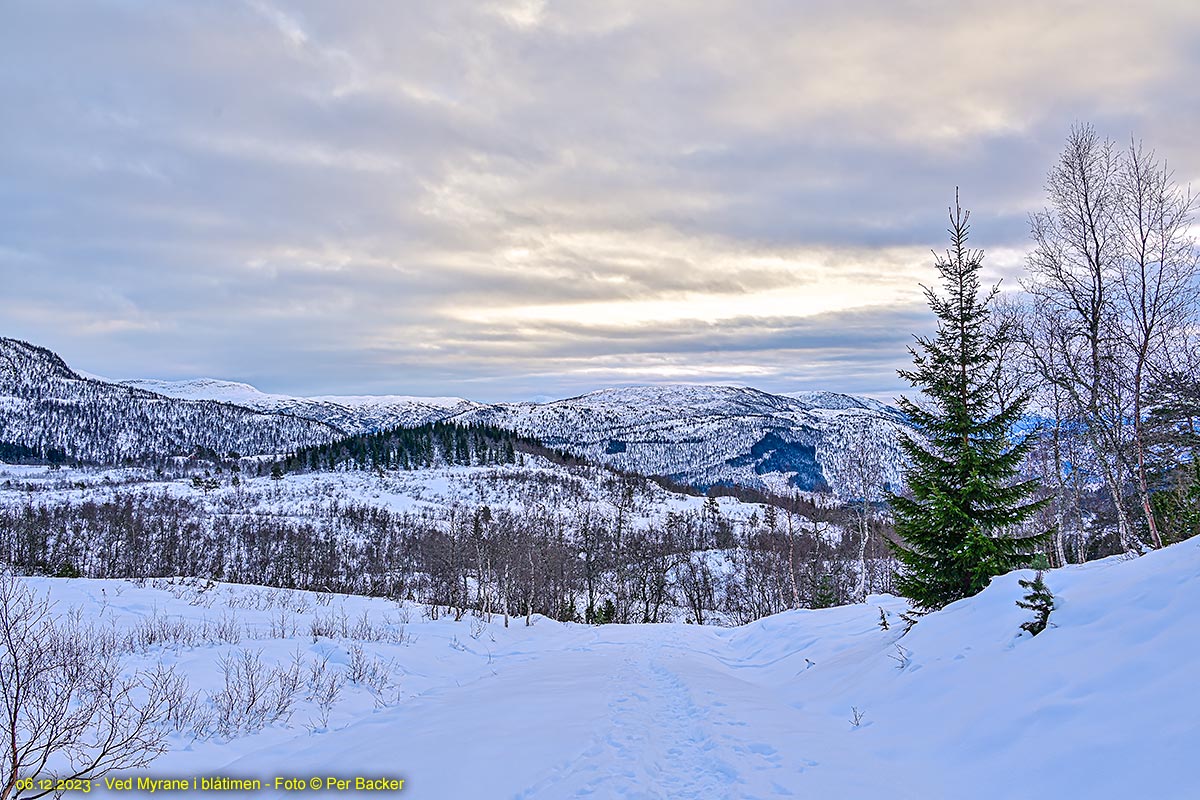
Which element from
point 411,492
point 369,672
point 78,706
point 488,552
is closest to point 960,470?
point 369,672

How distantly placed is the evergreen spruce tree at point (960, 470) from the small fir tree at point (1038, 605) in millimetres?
4715

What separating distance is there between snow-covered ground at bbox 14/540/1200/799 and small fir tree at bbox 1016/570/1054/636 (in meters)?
0.14

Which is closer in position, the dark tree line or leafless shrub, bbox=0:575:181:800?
leafless shrub, bbox=0:575:181:800

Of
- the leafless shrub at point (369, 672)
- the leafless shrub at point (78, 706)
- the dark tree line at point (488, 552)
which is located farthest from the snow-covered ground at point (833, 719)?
the dark tree line at point (488, 552)

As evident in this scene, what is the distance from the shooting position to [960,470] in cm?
1345

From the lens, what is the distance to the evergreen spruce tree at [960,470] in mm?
12984

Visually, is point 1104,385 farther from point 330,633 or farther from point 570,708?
point 330,633

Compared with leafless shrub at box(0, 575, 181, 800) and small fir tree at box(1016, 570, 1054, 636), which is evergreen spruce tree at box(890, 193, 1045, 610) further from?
leafless shrub at box(0, 575, 181, 800)

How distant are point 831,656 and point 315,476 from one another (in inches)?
6128

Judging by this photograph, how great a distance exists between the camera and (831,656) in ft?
42.1

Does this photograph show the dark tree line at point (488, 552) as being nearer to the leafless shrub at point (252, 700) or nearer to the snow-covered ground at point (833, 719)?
the leafless shrub at point (252, 700)

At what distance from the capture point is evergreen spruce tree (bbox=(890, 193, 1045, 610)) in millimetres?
12984

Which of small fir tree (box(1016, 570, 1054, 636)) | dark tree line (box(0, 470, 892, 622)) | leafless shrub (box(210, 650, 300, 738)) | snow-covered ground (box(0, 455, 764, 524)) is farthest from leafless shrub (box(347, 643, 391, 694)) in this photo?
snow-covered ground (box(0, 455, 764, 524))

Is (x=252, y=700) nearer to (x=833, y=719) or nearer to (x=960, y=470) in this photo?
(x=833, y=719)
